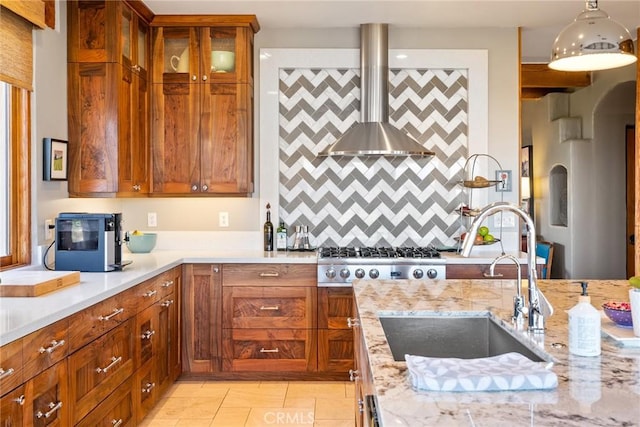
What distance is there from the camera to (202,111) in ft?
13.6

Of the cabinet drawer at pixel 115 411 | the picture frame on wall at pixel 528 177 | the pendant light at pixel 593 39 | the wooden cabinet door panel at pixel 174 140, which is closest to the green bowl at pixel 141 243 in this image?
the wooden cabinet door panel at pixel 174 140

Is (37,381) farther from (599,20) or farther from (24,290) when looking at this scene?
(599,20)

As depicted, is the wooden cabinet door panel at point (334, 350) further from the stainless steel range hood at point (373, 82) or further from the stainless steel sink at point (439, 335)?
the stainless steel sink at point (439, 335)

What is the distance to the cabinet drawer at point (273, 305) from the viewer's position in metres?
3.90

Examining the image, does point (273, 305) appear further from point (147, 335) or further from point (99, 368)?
point (99, 368)

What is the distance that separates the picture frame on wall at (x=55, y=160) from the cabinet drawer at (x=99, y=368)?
1032 millimetres

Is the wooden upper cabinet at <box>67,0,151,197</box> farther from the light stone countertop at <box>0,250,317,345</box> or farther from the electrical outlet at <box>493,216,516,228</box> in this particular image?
the electrical outlet at <box>493,216,516,228</box>

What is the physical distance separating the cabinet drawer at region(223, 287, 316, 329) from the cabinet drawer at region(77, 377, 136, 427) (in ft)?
3.62

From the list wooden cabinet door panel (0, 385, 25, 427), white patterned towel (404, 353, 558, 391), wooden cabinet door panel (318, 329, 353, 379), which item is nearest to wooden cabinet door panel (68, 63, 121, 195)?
wooden cabinet door panel (318, 329, 353, 379)

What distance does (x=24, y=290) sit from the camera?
7.86 feet

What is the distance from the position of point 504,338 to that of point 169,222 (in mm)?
3275

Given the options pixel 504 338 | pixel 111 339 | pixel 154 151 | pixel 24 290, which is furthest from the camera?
pixel 154 151

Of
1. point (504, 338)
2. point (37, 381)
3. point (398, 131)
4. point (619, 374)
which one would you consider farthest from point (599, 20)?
point (37, 381)

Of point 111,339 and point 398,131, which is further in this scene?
point 398,131
